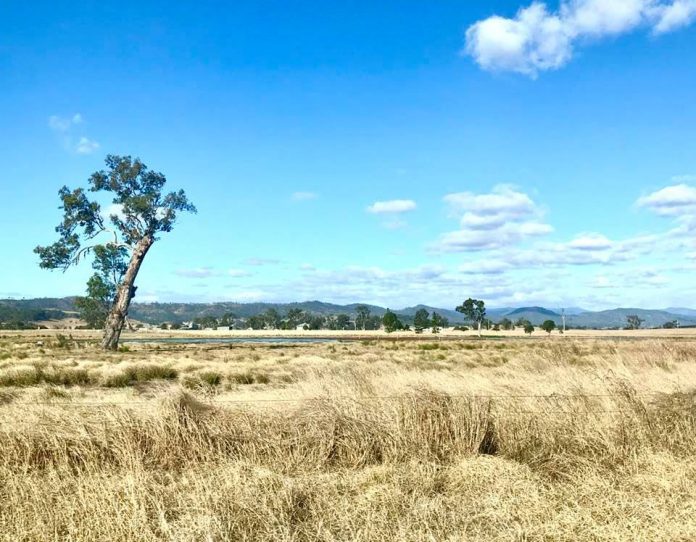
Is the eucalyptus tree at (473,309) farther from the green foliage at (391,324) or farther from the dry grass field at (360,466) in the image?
the dry grass field at (360,466)

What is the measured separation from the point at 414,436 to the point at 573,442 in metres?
2.31

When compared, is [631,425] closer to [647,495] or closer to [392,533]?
[647,495]

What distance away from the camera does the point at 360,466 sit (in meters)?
7.97

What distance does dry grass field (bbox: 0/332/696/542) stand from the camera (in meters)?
5.73

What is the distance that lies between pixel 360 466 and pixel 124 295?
36849 millimetres

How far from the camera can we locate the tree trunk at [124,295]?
41.2m

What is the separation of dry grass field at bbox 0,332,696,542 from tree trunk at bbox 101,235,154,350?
33164 mm

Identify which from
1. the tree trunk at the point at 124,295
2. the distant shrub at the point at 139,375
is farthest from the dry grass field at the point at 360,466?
the tree trunk at the point at 124,295

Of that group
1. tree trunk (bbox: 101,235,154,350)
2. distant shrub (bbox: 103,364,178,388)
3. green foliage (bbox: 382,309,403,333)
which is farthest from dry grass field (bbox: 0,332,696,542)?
green foliage (bbox: 382,309,403,333)

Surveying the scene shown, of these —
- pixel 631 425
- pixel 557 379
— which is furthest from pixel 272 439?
pixel 557 379

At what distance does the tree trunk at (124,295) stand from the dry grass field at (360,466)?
33164 millimetres

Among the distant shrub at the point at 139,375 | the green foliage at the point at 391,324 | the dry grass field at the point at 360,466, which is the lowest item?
the distant shrub at the point at 139,375

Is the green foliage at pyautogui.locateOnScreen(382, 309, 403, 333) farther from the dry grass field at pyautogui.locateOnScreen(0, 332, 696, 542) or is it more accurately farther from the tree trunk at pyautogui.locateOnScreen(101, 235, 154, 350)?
the dry grass field at pyautogui.locateOnScreen(0, 332, 696, 542)

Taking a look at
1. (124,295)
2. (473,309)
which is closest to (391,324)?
(473,309)
